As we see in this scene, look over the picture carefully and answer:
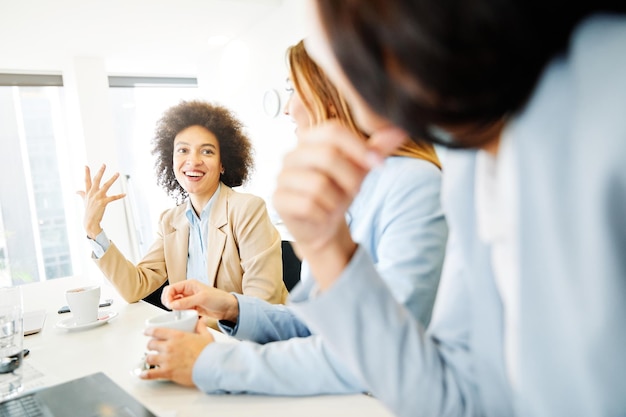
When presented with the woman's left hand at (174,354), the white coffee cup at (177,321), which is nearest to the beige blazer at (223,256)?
the white coffee cup at (177,321)

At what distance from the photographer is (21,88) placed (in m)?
4.97


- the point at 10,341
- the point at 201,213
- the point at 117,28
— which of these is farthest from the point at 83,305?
the point at 117,28

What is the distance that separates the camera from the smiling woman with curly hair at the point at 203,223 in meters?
1.72

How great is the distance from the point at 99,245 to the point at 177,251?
312 mm

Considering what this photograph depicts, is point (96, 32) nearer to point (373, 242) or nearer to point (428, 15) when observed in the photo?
point (373, 242)

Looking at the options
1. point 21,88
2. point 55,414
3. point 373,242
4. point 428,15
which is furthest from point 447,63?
point 21,88

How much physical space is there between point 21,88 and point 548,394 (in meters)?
5.76

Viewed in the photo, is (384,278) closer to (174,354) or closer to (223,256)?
(174,354)

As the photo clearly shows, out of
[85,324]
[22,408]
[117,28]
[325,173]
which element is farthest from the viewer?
[117,28]

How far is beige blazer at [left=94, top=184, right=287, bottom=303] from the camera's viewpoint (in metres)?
1.69

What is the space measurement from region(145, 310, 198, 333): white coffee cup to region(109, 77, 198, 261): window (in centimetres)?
464

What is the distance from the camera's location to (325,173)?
474 mm

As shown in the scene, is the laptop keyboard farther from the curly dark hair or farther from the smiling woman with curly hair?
the curly dark hair

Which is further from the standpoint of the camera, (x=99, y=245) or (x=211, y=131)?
(x=211, y=131)
